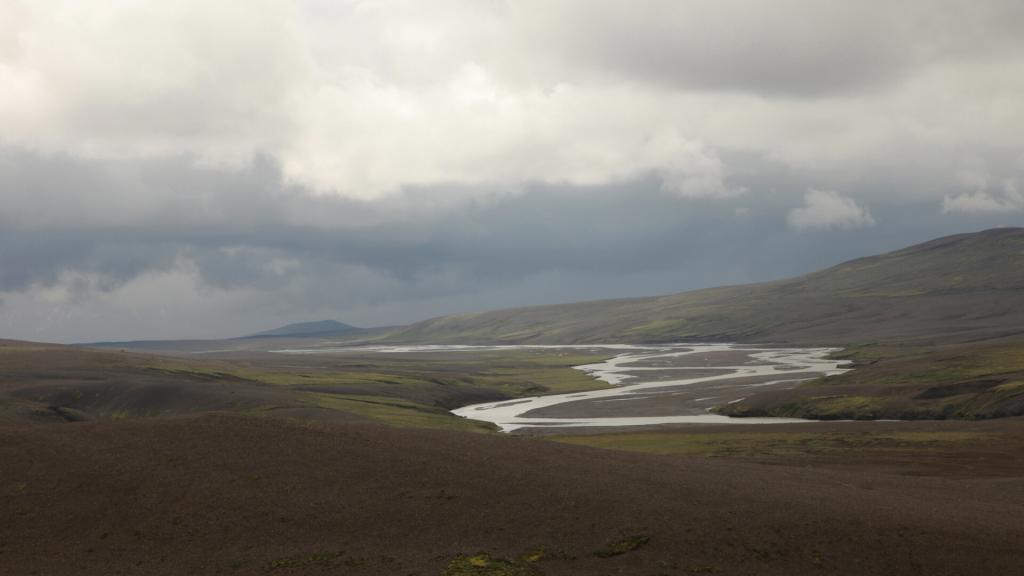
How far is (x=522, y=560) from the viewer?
36.4 metres

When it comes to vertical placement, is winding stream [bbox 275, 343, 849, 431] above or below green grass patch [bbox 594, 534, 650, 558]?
below

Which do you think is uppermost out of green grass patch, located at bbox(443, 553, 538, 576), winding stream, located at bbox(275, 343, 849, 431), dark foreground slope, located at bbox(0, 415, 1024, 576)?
dark foreground slope, located at bbox(0, 415, 1024, 576)

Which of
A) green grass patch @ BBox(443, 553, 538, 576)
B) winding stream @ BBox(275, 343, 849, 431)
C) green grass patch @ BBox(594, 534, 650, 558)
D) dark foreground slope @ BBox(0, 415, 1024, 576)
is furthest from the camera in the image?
winding stream @ BBox(275, 343, 849, 431)

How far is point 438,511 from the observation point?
1636 inches

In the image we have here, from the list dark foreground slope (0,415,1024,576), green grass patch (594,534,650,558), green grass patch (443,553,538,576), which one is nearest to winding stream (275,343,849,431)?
dark foreground slope (0,415,1024,576)

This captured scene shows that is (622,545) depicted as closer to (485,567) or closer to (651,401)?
(485,567)

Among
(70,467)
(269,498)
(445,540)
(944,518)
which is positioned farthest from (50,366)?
(944,518)

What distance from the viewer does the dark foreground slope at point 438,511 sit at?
36.3 metres

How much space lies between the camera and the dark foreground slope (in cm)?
3628

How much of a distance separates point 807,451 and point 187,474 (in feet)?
164

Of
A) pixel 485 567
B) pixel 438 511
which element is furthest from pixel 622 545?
pixel 438 511

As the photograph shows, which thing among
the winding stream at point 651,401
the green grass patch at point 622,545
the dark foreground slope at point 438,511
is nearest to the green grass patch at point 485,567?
the dark foreground slope at point 438,511

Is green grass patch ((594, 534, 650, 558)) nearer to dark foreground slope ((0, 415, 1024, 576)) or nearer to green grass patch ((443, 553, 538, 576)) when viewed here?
dark foreground slope ((0, 415, 1024, 576))

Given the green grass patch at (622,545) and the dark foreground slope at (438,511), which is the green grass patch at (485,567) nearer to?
the dark foreground slope at (438,511)
